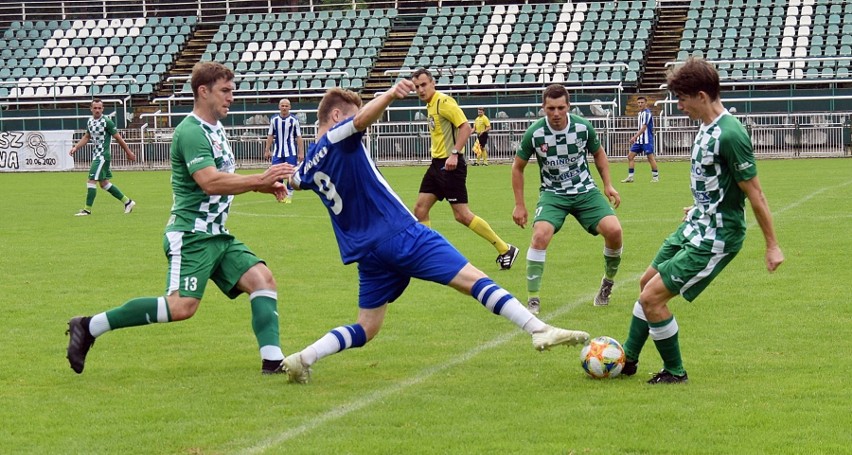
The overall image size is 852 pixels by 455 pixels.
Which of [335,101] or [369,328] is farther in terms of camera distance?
[369,328]

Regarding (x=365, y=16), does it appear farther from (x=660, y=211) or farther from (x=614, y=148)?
(x=660, y=211)

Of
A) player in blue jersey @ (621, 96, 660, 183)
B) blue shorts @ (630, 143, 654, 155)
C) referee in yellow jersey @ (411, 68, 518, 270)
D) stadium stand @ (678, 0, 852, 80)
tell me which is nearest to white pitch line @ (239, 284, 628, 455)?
referee in yellow jersey @ (411, 68, 518, 270)

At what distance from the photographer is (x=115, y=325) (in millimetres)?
7676

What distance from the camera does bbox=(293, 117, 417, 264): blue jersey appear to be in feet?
22.7

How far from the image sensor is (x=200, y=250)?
7508 mm

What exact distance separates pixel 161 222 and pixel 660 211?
26.4 feet

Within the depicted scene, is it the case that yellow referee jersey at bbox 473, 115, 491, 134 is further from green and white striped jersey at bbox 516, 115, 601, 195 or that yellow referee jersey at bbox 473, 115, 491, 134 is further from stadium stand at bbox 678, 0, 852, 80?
green and white striped jersey at bbox 516, 115, 601, 195

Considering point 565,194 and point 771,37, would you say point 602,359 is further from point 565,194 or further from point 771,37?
point 771,37

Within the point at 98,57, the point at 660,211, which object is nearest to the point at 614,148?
the point at 660,211

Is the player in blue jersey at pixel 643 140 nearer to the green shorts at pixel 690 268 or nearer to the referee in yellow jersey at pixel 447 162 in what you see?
the referee in yellow jersey at pixel 447 162

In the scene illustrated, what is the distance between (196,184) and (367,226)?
1.20 m

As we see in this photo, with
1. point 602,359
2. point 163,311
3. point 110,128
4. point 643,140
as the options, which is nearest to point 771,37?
point 643,140

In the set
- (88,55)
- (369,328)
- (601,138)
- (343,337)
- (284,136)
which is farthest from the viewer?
(88,55)

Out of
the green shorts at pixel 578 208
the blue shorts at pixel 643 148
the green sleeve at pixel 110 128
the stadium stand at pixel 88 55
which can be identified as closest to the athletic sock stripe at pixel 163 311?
the green shorts at pixel 578 208
